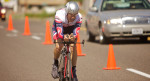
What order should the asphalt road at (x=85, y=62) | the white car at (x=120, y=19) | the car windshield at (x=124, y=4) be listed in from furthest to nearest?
the car windshield at (x=124, y=4)
the white car at (x=120, y=19)
the asphalt road at (x=85, y=62)

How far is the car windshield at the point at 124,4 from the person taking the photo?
16.8 metres

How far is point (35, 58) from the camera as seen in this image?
13.3 m

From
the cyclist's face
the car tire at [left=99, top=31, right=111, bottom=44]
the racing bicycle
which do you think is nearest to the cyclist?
the cyclist's face

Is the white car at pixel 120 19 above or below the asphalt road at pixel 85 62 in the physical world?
above

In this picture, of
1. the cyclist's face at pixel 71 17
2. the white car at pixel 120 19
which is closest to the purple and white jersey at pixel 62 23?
the cyclist's face at pixel 71 17

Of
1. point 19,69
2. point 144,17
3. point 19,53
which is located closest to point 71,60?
point 19,69

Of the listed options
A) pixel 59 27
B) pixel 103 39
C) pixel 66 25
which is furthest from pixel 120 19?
pixel 59 27

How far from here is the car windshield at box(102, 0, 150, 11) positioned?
16800mm

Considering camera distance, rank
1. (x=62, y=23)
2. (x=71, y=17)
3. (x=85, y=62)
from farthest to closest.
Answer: (x=85, y=62)
(x=62, y=23)
(x=71, y=17)

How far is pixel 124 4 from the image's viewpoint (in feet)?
55.6

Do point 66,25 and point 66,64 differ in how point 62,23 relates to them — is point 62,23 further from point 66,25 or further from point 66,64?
point 66,64

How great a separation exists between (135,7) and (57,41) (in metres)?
9.01

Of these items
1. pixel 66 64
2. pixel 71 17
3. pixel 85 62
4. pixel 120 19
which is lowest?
pixel 85 62

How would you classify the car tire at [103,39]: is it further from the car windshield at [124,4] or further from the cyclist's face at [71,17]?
the cyclist's face at [71,17]
